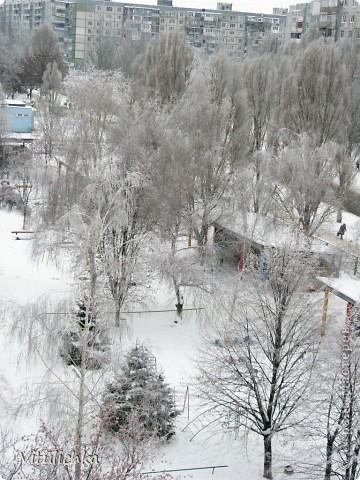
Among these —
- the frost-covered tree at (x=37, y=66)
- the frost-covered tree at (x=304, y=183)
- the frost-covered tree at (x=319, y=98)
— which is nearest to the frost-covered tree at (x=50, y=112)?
the frost-covered tree at (x=37, y=66)

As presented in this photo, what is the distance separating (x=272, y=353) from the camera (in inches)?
563

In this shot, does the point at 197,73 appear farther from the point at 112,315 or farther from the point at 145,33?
the point at 145,33

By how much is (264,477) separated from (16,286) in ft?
39.1

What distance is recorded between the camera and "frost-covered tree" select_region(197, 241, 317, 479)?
559 inches

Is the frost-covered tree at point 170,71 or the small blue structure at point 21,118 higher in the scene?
the frost-covered tree at point 170,71

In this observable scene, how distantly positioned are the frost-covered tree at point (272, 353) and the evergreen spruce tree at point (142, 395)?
988 mm

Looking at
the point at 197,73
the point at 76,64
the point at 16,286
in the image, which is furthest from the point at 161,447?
the point at 76,64

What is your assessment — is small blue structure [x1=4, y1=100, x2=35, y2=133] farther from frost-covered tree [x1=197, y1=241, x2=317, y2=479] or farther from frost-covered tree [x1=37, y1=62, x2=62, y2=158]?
frost-covered tree [x1=197, y1=241, x2=317, y2=479]

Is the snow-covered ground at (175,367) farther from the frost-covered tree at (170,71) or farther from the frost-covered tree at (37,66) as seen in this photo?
the frost-covered tree at (37,66)

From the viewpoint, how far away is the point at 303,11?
75.8 metres

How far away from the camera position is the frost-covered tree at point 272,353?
46.6 ft

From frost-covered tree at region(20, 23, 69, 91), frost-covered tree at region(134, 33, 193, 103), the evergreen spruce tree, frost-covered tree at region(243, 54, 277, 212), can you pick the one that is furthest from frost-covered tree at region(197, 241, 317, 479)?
frost-covered tree at region(20, 23, 69, 91)

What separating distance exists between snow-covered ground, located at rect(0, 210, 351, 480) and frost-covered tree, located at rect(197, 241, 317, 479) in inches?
23.4

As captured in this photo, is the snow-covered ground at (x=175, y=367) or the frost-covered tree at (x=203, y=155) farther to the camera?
the frost-covered tree at (x=203, y=155)
